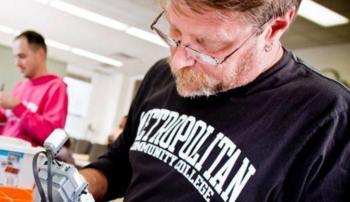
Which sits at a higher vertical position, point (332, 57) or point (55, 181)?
point (55, 181)

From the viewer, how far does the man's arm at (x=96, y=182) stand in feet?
3.00

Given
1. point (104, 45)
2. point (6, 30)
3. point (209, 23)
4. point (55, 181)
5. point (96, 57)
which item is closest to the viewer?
point (55, 181)

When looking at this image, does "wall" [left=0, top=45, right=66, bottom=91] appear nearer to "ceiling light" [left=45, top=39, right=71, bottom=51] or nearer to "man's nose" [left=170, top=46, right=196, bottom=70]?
"ceiling light" [left=45, top=39, right=71, bottom=51]

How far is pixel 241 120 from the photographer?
0.79 meters

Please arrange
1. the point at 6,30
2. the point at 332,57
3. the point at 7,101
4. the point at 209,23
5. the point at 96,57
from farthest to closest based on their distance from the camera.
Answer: the point at 96,57 → the point at 6,30 → the point at 332,57 → the point at 7,101 → the point at 209,23

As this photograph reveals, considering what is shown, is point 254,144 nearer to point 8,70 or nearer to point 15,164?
point 15,164

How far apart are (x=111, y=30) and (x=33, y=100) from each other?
4.98m

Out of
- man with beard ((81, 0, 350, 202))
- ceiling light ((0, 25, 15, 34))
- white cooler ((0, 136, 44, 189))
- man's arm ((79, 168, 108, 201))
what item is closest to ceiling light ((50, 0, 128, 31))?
ceiling light ((0, 25, 15, 34))

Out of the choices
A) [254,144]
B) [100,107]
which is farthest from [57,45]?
[254,144]

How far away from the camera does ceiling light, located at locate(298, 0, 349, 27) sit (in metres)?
4.30

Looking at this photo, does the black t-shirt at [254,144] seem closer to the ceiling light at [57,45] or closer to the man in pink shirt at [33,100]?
the man in pink shirt at [33,100]

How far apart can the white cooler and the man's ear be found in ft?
2.06

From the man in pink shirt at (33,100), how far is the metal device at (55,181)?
132 centimetres

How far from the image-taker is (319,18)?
4637mm
